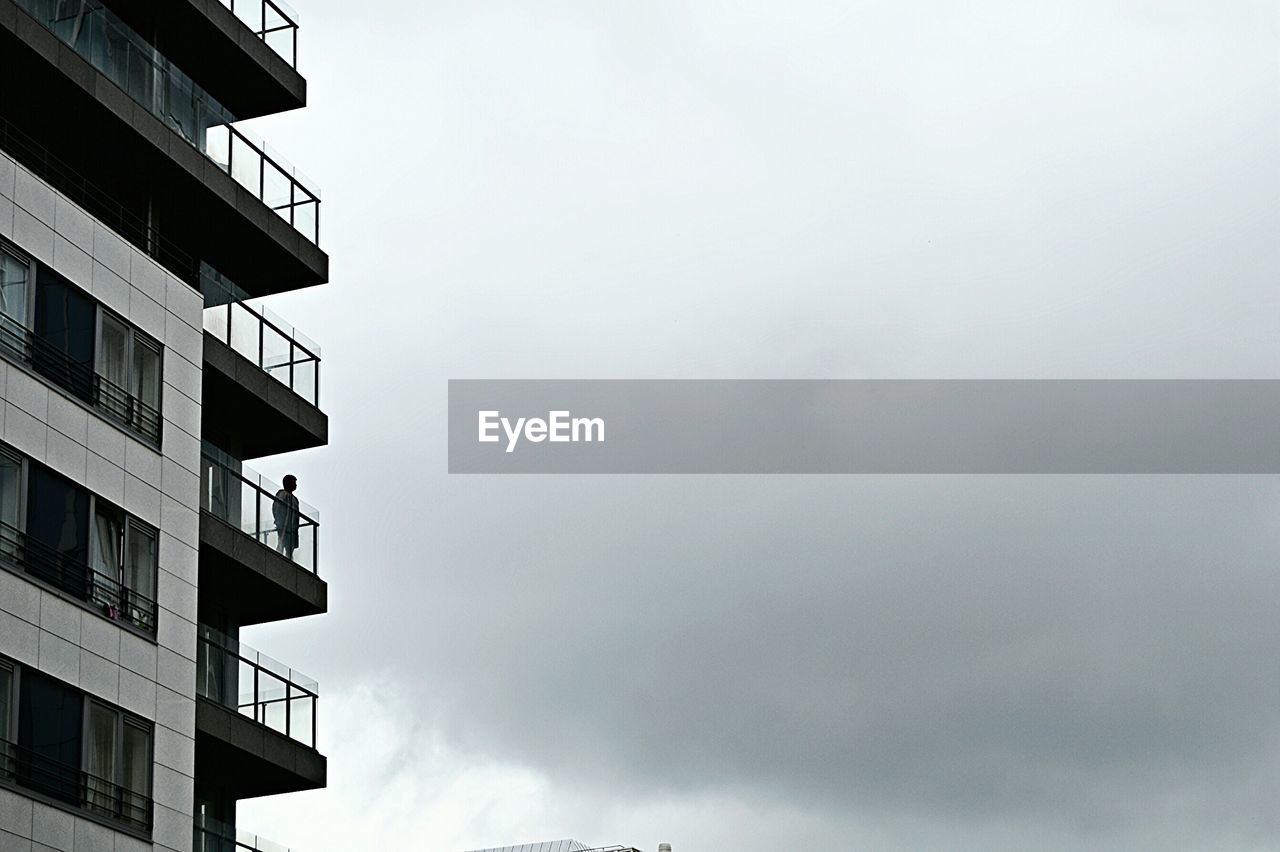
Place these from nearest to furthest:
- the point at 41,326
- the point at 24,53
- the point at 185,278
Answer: the point at 41,326 < the point at 24,53 < the point at 185,278

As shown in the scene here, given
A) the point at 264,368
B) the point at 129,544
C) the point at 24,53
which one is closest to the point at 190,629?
the point at 129,544

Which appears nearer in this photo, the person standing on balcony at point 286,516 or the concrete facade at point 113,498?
the concrete facade at point 113,498

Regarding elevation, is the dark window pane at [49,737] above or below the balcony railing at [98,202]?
below

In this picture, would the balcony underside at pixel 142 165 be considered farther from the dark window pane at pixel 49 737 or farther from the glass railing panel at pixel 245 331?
the dark window pane at pixel 49 737

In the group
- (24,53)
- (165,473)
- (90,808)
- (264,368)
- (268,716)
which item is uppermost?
(24,53)

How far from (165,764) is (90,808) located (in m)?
2.43

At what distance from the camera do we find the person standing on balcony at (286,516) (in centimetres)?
4406

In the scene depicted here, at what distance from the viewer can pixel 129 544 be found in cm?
3731

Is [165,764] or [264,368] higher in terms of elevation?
[264,368]

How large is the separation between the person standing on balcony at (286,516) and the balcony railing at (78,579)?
21.4 feet

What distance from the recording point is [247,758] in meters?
41.9

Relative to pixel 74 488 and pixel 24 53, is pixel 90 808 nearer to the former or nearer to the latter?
pixel 74 488

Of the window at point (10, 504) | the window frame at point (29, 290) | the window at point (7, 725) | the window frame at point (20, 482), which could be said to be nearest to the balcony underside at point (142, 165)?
the window frame at point (29, 290)

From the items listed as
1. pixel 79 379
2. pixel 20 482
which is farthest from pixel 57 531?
pixel 79 379
